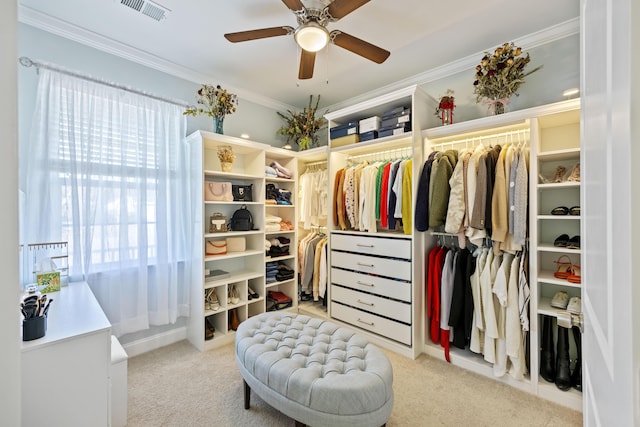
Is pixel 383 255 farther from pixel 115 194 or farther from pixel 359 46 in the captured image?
pixel 115 194

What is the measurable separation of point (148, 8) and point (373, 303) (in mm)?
2985

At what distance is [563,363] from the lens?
1.85 meters

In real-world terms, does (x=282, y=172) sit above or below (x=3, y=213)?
above

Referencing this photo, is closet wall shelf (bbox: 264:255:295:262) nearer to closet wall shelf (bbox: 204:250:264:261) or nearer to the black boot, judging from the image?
closet wall shelf (bbox: 204:250:264:261)

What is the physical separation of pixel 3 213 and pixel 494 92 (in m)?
2.70

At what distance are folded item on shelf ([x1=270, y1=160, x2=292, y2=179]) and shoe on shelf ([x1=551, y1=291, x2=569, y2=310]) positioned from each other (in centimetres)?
272

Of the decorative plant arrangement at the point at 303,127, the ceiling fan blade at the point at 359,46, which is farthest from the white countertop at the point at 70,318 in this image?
the decorative plant arrangement at the point at 303,127

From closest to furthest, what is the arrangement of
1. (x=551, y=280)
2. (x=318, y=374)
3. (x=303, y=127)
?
1. (x=318, y=374)
2. (x=551, y=280)
3. (x=303, y=127)

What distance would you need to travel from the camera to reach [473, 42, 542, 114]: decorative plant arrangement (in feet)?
6.64

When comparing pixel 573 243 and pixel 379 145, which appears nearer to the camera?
pixel 573 243

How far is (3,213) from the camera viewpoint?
356 mm

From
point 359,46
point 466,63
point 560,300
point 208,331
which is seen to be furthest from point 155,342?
point 466,63

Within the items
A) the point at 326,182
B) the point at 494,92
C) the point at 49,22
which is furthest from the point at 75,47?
the point at 494,92

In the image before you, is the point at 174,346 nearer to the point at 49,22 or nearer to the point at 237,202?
the point at 237,202
